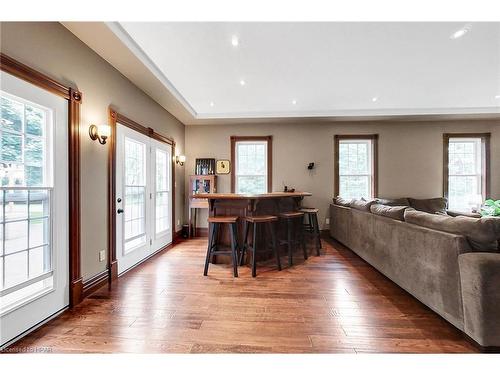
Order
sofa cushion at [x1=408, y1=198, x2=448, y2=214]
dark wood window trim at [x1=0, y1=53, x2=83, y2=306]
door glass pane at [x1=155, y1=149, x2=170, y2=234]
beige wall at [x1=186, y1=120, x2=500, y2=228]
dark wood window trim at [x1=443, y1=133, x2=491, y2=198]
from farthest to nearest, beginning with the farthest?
beige wall at [x1=186, y1=120, x2=500, y2=228] < dark wood window trim at [x1=443, y1=133, x2=491, y2=198] < sofa cushion at [x1=408, y1=198, x2=448, y2=214] < door glass pane at [x1=155, y1=149, x2=170, y2=234] < dark wood window trim at [x1=0, y1=53, x2=83, y2=306]

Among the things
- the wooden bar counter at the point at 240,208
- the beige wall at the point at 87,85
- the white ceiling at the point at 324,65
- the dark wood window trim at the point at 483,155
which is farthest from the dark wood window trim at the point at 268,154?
the dark wood window trim at the point at 483,155

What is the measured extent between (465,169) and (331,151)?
9.92 feet

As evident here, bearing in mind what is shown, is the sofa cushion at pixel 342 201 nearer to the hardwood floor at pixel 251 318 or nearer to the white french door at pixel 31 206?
the hardwood floor at pixel 251 318

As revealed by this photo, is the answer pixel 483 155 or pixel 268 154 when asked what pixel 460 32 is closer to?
pixel 268 154

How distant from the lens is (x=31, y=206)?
67.7 inches

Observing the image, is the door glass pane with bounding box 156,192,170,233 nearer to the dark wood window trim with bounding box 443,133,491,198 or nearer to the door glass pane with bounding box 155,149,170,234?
the door glass pane with bounding box 155,149,170,234

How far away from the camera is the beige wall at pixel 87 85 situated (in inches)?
65.3

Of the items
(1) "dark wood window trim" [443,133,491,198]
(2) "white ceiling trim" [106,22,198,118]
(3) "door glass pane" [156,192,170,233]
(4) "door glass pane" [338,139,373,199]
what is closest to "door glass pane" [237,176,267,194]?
(3) "door glass pane" [156,192,170,233]

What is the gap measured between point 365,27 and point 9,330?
3.88 metres

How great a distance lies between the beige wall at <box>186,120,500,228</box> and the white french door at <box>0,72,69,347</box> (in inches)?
126

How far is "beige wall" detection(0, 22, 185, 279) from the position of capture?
1.66 m

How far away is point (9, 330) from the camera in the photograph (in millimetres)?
1523

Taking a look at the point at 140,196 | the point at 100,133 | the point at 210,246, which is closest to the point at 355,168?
the point at 210,246

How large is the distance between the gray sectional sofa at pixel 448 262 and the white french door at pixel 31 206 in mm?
3241
